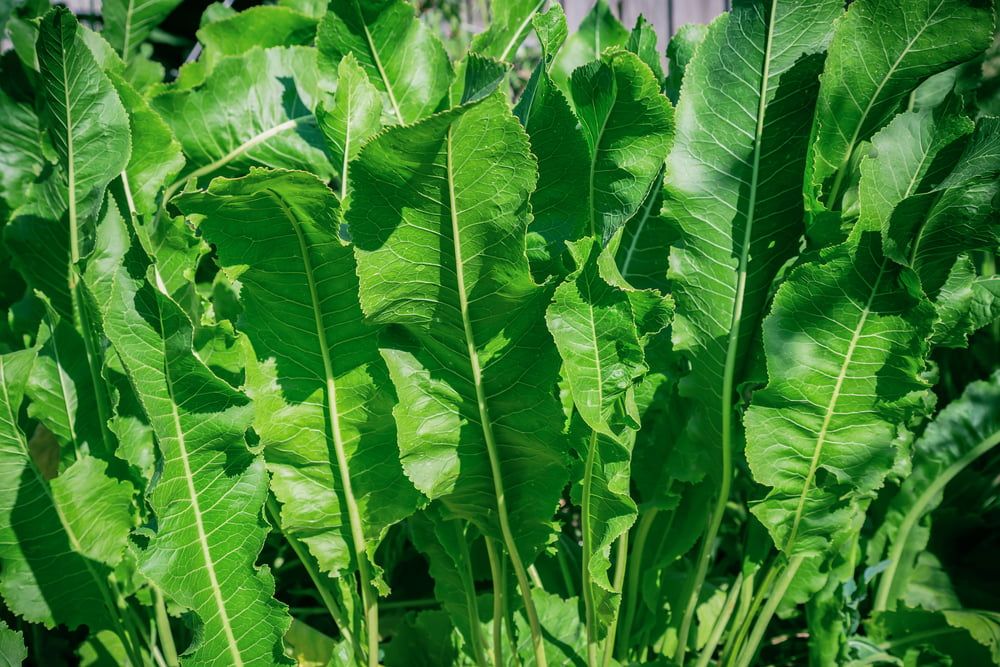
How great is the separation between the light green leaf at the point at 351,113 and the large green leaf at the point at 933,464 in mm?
1145

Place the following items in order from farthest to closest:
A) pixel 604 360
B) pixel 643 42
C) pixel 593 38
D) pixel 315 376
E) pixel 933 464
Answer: pixel 933 464 → pixel 593 38 → pixel 643 42 → pixel 315 376 → pixel 604 360

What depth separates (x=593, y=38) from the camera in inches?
51.1

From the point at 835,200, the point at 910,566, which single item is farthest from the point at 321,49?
the point at 910,566

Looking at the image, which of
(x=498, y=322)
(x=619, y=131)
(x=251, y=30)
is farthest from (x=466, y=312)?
(x=251, y=30)

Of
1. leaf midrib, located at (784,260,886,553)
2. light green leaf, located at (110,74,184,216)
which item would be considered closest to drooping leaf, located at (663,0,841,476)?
leaf midrib, located at (784,260,886,553)

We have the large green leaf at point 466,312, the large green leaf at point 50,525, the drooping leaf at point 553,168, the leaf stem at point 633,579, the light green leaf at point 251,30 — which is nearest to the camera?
the large green leaf at point 466,312

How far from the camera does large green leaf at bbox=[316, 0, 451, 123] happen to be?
1104 mm

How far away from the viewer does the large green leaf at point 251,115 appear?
1267mm

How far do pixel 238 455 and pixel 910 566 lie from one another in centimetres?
127

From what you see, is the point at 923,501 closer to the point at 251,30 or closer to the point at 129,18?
the point at 251,30

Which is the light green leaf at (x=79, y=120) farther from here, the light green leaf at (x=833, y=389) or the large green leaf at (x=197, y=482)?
the light green leaf at (x=833, y=389)

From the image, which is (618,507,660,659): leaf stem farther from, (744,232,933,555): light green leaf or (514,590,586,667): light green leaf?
(744,232,933,555): light green leaf

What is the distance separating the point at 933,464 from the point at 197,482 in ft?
4.15

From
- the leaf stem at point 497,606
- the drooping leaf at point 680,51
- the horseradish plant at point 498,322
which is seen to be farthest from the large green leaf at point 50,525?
the drooping leaf at point 680,51
